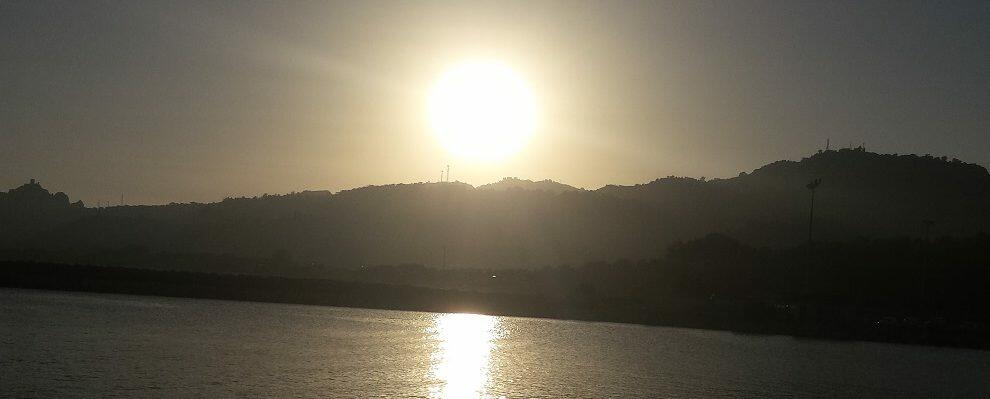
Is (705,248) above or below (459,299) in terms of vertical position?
above

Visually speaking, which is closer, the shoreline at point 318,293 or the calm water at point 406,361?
the calm water at point 406,361

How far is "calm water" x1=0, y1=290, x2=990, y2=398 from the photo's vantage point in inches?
1821

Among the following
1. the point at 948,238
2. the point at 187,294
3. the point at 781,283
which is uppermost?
the point at 948,238

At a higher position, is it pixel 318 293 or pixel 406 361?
pixel 318 293

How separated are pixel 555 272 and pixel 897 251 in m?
61.3

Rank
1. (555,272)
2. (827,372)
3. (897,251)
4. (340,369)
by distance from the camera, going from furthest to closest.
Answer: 1. (555,272)
2. (897,251)
3. (827,372)
4. (340,369)

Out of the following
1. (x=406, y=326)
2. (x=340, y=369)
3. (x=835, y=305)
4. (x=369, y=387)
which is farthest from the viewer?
(x=835, y=305)

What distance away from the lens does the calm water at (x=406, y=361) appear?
152 ft

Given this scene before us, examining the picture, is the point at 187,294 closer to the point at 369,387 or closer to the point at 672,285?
the point at 672,285

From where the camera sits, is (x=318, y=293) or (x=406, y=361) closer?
(x=406, y=361)

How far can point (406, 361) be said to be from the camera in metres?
62.4

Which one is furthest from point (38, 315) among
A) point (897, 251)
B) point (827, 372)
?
point (897, 251)

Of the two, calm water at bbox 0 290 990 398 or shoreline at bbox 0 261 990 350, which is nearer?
calm water at bbox 0 290 990 398

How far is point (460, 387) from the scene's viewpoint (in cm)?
4953
